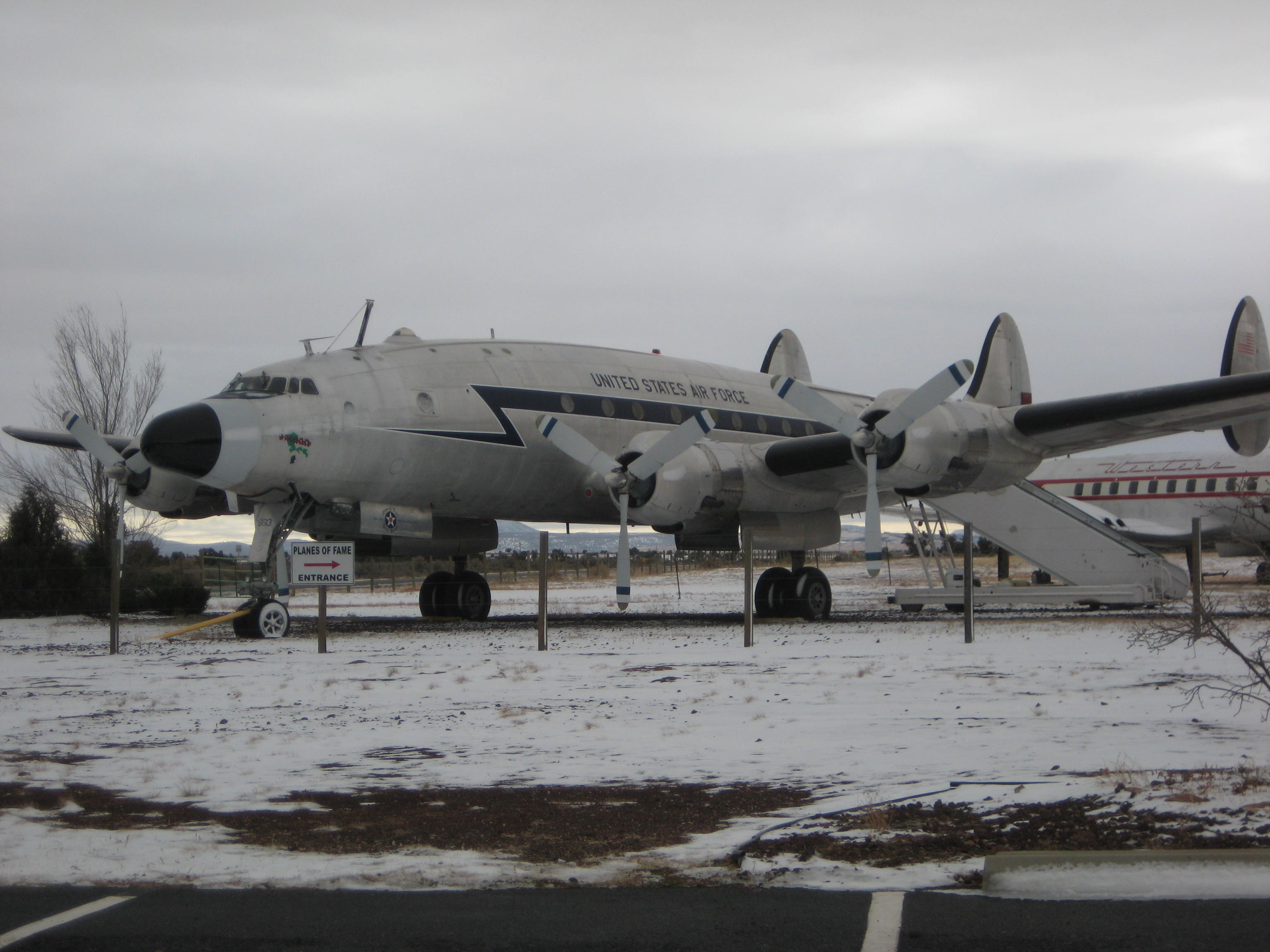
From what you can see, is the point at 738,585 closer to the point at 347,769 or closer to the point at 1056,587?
the point at 1056,587

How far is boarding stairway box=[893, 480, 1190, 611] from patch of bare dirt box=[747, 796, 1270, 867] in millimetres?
15836

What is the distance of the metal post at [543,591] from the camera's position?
45.7ft

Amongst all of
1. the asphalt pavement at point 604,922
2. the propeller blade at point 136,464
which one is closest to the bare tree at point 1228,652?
the asphalt pavement at point 604,922

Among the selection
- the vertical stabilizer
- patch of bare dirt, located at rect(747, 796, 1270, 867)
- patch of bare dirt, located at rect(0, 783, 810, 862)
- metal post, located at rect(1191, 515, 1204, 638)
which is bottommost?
patch of bare dirt, located at rect(0, 783, 810, 862)

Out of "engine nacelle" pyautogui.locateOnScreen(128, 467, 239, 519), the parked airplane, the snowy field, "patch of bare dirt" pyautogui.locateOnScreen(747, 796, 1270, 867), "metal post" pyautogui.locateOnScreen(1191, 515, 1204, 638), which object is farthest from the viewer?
the parked airplane

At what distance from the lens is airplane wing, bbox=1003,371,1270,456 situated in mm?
16281

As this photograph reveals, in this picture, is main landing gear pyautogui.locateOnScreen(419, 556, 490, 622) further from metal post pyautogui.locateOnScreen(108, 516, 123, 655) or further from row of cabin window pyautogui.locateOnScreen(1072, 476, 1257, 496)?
row of cabin window pyautogui.locateOnScreen(1072, 476, 1257, 496)

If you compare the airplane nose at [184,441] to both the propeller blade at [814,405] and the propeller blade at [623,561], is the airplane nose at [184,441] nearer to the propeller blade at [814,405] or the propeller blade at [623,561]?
the propeller blade at [623,561]

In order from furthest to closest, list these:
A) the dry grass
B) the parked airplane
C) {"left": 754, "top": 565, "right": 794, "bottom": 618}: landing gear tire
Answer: the parked airplane < {"left": 754, "top": 565, "right": 794, "bottom": 618}: landing gear tire < the dry grass

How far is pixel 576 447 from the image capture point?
18.2 m

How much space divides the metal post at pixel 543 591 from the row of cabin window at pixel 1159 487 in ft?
82.4

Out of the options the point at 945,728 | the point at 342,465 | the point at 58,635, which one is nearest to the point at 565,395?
the point at 342,465

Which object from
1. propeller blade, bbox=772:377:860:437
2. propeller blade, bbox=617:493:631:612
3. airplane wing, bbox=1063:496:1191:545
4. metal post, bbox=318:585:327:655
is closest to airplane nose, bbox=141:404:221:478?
metal post, bbox=318:585:327:655

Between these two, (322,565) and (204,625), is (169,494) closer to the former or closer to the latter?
(204,625)
